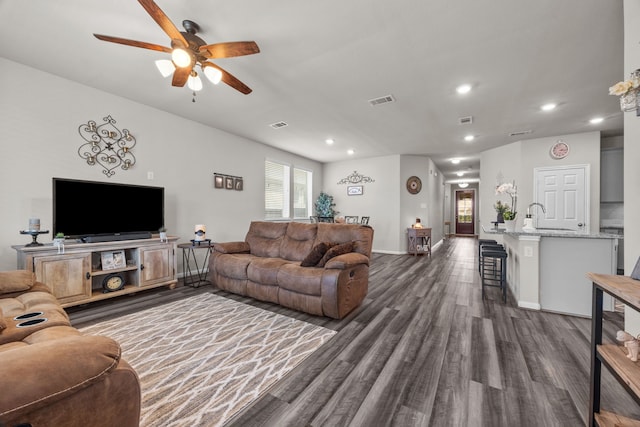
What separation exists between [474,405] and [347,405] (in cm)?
77

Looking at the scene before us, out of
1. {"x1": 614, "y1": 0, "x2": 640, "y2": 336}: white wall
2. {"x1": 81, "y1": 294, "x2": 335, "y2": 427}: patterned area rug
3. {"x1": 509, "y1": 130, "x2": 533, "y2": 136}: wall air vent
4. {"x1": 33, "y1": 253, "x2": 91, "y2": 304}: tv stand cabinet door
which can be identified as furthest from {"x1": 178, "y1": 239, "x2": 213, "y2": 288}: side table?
{"x1": 509, "y1": 130, "x2": 533, "y2": 136}: wall air vent


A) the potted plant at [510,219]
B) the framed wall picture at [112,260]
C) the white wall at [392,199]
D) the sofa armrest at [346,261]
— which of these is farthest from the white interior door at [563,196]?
the framed wall picture at [112,260]

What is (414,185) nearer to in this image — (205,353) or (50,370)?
(205,353)

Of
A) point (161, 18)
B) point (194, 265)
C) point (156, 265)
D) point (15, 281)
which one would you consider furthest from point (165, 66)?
point (194, 265)

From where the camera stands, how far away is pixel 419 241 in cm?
661

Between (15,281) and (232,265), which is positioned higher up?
(15,281)

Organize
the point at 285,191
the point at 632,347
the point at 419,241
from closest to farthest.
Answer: the point at 632,347 → the point at 419,241 → the point at 285,191

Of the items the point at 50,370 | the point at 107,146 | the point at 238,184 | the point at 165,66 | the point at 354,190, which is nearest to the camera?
the point at 50,370

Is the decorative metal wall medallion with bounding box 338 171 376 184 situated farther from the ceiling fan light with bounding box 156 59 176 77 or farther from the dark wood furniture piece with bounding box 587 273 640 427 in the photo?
the dark wood furniture piece with bounding box 587 273 640 427

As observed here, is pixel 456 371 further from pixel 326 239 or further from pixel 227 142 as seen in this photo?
pixel 227 142

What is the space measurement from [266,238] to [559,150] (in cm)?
608

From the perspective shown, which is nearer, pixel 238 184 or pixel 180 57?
pixel 180 57

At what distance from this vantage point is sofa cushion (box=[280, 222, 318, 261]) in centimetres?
346

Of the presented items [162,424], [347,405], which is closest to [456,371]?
[347,405]
